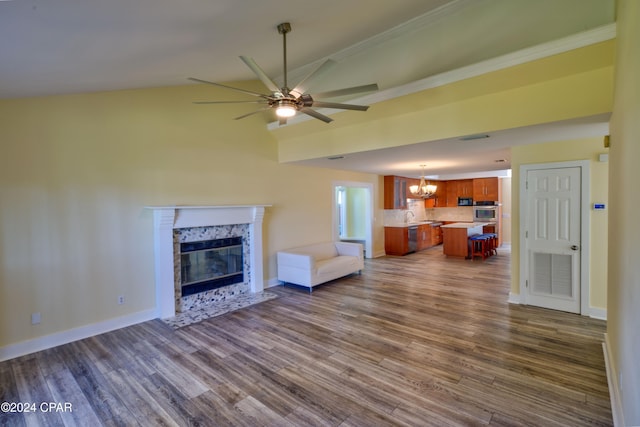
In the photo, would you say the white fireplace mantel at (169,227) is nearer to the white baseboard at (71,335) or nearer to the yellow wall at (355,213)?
the white baseboard at (71,335)

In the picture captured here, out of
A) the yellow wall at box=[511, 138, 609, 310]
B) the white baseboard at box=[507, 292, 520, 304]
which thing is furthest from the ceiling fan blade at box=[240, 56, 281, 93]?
the white baseboard at box=[507, 292, 520, 304]

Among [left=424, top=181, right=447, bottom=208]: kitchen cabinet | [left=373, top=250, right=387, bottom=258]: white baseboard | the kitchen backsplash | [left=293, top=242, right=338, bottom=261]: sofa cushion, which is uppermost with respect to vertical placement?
[left=424, top=181, right=447, bottom=208]: kitchen cabinet

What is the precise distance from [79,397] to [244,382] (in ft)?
4.52

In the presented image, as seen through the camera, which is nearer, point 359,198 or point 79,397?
point 79,397

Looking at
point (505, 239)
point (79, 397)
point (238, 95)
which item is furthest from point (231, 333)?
point (505, 239)

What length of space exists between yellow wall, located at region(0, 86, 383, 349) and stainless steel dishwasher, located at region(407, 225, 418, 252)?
5.68 meters

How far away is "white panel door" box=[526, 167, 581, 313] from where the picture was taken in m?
4.07

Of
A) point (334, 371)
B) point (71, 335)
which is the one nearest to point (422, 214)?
point (334, 371)

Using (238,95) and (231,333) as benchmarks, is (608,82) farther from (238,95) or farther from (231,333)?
(231,333)

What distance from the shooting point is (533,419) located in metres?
2.13

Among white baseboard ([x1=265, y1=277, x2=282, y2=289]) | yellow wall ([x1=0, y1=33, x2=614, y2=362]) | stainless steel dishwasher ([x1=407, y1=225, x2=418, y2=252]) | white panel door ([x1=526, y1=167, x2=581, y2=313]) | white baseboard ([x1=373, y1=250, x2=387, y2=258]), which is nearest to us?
yellow wall ([x1=0, y1=33, x2=614, y2=362])

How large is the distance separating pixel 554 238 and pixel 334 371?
3736mm

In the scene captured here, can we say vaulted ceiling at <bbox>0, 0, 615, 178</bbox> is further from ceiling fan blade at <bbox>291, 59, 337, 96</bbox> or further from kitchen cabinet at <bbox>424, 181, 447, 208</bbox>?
kitchen cabinet at <bbox>424, 181, 447, 208</bbox>

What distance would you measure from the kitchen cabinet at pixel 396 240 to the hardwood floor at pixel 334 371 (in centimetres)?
417
